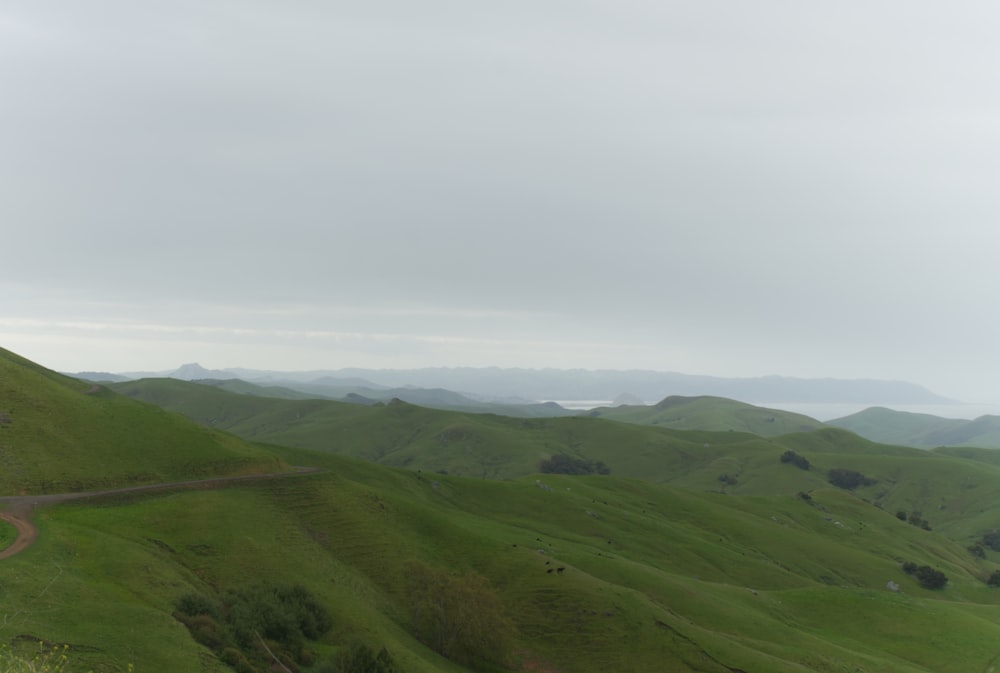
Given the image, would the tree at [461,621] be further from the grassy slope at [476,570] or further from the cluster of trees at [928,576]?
the cluster of trees at [928,576]

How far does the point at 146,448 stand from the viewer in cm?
7544

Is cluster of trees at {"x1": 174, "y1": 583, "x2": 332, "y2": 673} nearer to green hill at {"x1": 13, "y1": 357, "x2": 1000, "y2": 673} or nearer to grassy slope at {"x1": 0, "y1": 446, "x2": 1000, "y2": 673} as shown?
green hill at {"x1": 13, "y1": 357, "x2": 1000, "y2": 673}

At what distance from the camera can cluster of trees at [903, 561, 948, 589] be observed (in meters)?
118

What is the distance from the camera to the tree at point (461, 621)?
55406 millimetres

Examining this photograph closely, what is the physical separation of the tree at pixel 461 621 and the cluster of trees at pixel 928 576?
4164 inches

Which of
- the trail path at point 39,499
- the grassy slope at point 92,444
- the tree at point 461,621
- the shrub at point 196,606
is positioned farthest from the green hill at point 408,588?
the trail path at point 39,499

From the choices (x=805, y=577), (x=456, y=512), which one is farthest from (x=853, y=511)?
(x=456, y=512)

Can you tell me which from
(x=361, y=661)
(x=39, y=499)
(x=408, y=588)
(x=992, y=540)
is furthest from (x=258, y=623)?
(x=992, y=540)

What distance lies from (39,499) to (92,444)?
50.3 feet

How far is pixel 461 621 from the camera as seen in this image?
55812 mm

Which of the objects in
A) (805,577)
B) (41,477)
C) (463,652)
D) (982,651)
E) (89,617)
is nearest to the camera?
(89,617)

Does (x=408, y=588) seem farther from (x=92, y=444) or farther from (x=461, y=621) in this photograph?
(x=92, y=444)

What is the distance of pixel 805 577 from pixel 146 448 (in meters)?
116

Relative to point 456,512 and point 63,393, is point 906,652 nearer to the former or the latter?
point 456,512
